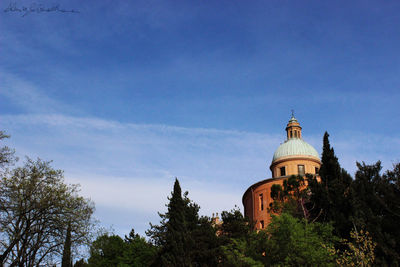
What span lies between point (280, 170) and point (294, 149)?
2.88 meters

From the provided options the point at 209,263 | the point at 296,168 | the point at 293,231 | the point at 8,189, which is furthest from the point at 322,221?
the point at 8,189

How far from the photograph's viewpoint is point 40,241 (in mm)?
24391

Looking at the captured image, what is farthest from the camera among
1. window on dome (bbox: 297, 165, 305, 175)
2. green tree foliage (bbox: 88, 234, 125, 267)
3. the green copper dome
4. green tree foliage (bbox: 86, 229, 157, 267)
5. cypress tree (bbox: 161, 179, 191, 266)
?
the green copper dome

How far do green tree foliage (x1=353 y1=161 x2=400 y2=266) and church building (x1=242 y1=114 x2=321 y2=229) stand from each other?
13.0m

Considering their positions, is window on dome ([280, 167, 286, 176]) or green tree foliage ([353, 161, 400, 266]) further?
window on dome ([280, 167, 286, 176])

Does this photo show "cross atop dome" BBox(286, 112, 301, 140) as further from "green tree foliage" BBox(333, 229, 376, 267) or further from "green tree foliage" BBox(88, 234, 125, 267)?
"green tree foliage" BBox(333, 229, 376, 267)

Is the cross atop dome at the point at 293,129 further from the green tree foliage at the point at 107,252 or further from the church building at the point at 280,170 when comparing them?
the green tree foliage at the point at 107,252

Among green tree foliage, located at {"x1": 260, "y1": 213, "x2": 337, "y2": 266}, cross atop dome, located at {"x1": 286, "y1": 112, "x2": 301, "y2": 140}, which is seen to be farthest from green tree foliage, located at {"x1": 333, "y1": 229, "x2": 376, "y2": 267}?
cross atop dome, located at {"x1": 286, "y1": 112, "x2": 301, "y2": 140}

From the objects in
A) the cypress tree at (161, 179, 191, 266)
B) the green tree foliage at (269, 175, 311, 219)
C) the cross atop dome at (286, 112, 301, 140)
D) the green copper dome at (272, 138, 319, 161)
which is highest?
the cross atop dome at (286, 112, 301, 140)

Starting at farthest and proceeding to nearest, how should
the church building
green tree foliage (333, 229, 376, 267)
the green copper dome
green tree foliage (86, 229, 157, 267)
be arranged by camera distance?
the green copper dome < the church building < green tree foliage (86, 229, 157, 267) < green tree foliage (333, 229, 376, 267)

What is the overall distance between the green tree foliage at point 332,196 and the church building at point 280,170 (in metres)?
10.7

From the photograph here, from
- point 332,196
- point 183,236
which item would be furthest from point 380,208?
point 183,236

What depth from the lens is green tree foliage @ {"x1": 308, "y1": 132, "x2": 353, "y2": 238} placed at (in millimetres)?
29781

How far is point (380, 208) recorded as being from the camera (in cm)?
3098
